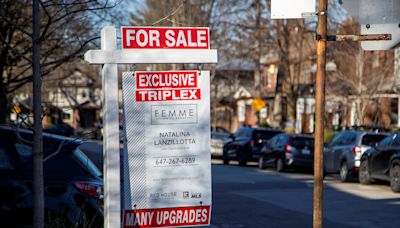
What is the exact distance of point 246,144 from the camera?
30.9 meters

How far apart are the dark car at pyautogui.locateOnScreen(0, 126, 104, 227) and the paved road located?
12.9ft

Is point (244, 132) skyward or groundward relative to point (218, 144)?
skyward

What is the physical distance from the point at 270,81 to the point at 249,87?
22.1 ft

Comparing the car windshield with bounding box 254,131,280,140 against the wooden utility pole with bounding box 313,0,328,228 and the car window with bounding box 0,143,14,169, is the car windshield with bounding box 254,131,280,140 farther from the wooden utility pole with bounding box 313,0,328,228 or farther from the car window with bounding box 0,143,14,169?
the wooden utility pole with bounding box 313,0,328,228

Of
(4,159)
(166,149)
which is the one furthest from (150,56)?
(4,159)

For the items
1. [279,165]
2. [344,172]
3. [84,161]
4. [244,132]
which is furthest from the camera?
[244,132]

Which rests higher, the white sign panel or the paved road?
the white sign panel

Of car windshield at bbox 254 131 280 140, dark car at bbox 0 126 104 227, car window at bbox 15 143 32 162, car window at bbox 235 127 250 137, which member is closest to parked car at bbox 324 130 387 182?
car windshield at bbox 254 131 280 140

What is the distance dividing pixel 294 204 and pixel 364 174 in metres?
5.48

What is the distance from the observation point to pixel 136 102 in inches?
257

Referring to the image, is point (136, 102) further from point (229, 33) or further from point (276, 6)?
point (229, 33)

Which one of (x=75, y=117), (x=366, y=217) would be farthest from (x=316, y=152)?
A: (x=75, y=117)

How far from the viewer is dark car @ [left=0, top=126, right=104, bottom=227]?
316 inches

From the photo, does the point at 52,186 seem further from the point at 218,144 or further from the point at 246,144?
the point at 218,144
